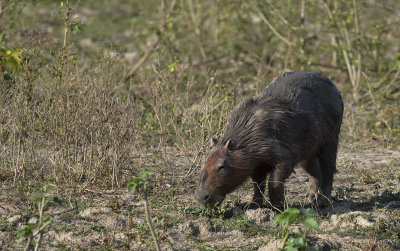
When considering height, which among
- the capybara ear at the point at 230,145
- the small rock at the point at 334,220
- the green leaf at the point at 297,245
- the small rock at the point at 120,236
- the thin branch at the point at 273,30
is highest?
the thin branch at the point at 273,30

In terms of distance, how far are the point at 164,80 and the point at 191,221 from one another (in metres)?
2.10

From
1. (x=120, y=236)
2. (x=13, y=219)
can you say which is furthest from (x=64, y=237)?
(x=13, y=219)

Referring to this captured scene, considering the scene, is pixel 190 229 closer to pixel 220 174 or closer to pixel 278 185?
pixel 220 174

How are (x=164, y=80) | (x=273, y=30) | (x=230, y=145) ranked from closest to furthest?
1. (x=230, y=145)
2. (x=164, y=80)
3. (x=273, y=30)

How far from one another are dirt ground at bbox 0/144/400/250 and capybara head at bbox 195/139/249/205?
7.0 inches

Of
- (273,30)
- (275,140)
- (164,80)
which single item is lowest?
(275,140)

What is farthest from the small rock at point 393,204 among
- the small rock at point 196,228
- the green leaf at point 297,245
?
the green leaf at point 297,245

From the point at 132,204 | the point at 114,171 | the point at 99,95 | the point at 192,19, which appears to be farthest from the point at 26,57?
the point at 192,19

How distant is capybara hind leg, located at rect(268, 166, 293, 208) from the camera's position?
616 cm

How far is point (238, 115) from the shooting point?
6.36 meters

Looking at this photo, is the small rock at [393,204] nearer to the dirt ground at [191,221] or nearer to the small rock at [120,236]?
the dirt ground at [191,221]

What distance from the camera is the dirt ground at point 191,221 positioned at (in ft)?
17.2

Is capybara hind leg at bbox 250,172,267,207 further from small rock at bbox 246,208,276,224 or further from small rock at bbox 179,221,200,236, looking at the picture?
small rock at bbox 179,221,200,236

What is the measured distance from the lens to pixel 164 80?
7297 millimetres
